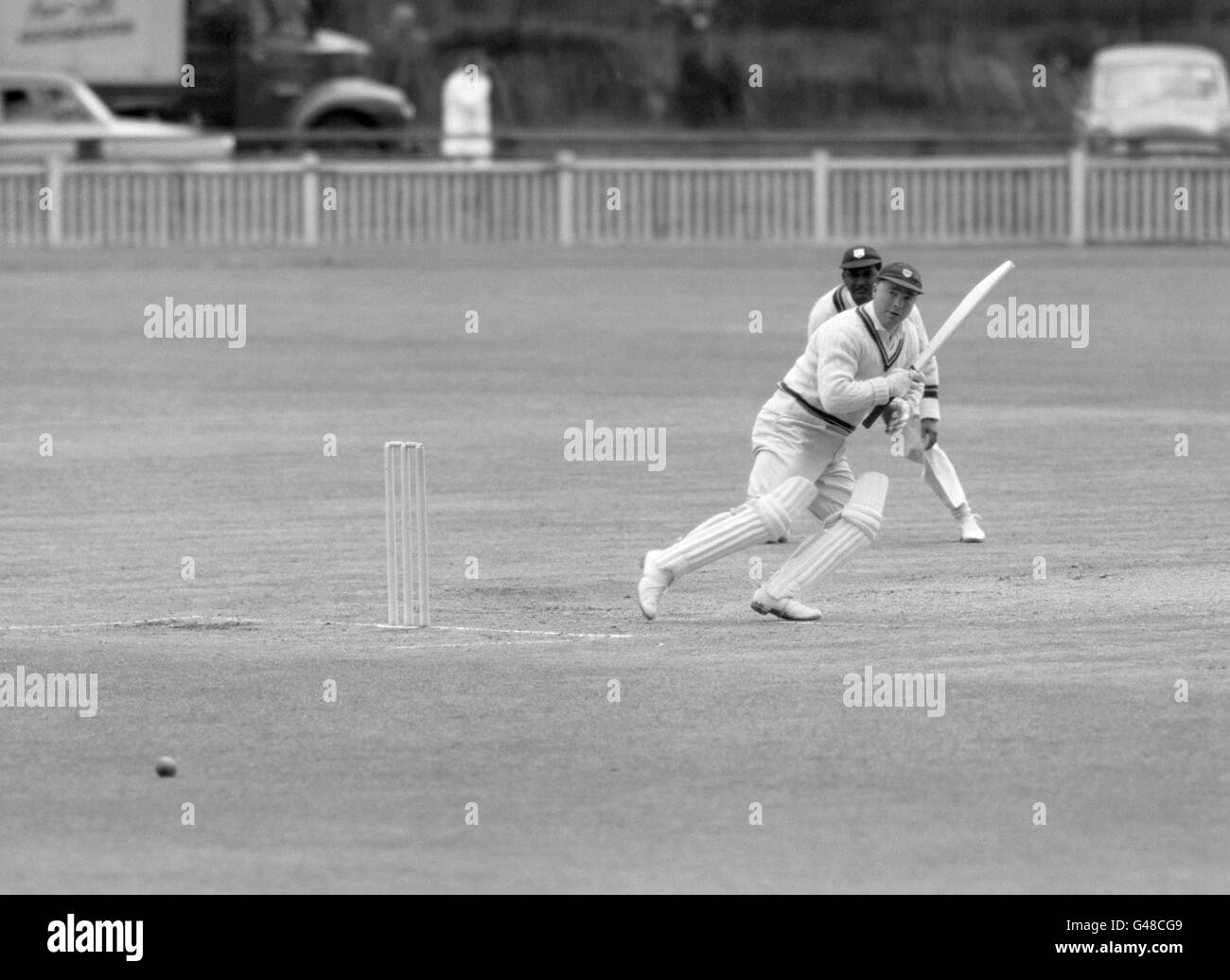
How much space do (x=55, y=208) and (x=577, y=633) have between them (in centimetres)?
2404

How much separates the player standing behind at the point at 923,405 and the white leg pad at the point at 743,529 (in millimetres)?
1405

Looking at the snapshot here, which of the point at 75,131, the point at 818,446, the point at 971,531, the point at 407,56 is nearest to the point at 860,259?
the point at 818,446

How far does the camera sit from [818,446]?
46.2ft

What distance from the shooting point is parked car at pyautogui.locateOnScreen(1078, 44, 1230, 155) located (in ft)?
141

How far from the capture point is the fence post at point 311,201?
120ft

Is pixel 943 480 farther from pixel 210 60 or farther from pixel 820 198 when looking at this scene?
pixel 210 60

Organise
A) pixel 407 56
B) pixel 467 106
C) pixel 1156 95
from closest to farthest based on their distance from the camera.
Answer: pixel 467 106 → pixel 1156 95 → pixel 407 56

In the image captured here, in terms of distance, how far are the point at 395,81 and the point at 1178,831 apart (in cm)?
3813

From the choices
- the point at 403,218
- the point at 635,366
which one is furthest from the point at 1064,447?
the point at 403,218

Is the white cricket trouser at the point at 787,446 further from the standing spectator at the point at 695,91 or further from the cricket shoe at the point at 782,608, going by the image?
the standing spectator at the point at 695,91

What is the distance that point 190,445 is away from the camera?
73.6 feet

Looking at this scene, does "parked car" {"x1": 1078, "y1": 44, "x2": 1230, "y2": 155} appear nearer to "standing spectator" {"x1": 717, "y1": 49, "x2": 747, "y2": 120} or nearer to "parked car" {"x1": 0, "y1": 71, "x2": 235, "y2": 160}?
"standing spectator" {"x1": 717, "y1": 49, "x2": 747, "y2": 120}

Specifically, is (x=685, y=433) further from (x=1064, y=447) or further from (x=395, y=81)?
(x=395, y=81)

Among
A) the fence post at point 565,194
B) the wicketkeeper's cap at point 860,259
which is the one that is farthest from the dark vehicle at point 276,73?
the wicketkeeper's cap at point 860,259
